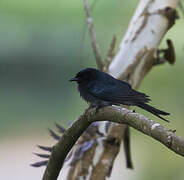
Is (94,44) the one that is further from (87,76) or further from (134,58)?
(87,76)

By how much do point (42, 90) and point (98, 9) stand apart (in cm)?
141

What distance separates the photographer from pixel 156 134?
4.86 feet

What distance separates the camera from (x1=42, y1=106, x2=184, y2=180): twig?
152 centimetres

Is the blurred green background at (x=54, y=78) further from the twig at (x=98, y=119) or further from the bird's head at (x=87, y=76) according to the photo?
the twig at (x=98, y=119)

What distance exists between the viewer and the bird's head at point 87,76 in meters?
2.58

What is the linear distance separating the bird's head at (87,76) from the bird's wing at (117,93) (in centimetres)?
6

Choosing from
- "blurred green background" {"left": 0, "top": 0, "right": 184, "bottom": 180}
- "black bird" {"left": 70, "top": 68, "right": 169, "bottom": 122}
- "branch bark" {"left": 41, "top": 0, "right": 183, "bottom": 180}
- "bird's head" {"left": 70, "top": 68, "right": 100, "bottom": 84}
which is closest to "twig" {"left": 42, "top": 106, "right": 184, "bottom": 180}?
"black bird" {"left": 70, "top": 68, "right": 169, "bottom": 122}

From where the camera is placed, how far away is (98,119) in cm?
189

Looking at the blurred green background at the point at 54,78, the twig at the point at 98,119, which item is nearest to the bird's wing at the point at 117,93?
the twig at the point at 98,119

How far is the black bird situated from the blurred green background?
5.83 ft

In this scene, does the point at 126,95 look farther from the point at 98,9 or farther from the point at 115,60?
the point at 98,9

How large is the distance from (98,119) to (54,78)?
12.9 ft

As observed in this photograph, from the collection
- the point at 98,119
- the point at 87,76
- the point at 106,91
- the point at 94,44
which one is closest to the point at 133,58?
the point at 94,44

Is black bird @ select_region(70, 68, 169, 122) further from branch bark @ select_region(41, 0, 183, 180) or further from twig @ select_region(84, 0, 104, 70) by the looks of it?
twig @ select_region(84, 0, 104, 70)
